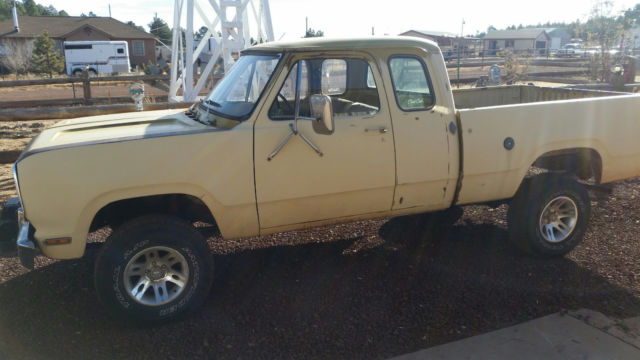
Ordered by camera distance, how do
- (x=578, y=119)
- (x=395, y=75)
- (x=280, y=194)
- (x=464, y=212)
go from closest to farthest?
(x=280, y=194)
(x=395, y=75)
(x=578, y=119)
(x=464, y=212)

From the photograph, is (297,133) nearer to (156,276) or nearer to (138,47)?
(156,276)

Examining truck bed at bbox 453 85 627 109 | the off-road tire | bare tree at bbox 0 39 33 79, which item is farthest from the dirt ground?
bare tree at bbox 0 39 33 79

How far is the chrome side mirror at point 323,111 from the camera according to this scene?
3783 millimetres

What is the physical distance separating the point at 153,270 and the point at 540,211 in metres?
3.47

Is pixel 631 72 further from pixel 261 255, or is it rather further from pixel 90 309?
pixel 90 309

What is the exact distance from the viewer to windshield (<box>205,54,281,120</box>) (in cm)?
427

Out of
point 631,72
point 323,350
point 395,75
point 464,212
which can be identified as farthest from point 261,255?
point 631,72

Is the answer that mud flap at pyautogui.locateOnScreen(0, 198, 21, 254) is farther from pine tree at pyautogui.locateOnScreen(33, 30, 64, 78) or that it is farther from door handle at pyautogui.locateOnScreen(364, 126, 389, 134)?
pine tree at pyautogui.locateOnScreen(33, 30, 64, 78)

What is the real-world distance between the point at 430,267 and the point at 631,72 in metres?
14.6

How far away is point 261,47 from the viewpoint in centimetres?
463

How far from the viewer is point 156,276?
159 inches

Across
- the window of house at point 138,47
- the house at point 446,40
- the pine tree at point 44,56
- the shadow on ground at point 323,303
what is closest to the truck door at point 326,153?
the shadow on ground at point 323,303

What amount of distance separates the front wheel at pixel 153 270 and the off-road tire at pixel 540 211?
289cm

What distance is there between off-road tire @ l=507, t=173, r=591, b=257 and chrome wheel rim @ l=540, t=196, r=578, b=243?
0.02 metres
